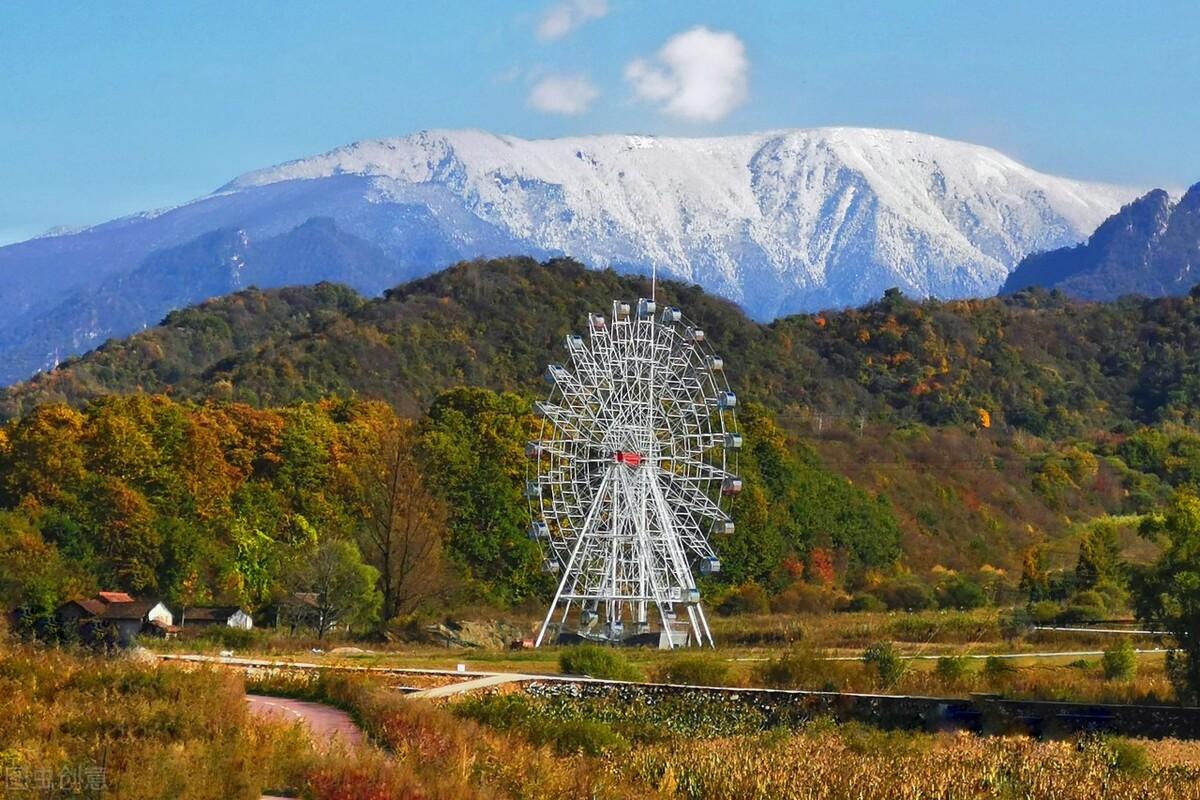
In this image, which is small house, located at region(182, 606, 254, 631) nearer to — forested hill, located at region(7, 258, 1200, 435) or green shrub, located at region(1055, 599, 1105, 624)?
green shrub, located at region(1055, 599, 1105, 624)

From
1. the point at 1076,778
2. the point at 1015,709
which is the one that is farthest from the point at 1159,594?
the point at 1076,778

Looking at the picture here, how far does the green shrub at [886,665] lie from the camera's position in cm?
3906

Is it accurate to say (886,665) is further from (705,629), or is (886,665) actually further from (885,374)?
(885,374)

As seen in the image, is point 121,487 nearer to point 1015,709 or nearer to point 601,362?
point 601,362

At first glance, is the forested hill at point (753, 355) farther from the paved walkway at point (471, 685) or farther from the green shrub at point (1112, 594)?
the paved walkway at point (471, 685)

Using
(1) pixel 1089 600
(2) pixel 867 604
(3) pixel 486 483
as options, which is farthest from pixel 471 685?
(3) pixel 486 483

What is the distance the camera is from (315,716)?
27.0 m

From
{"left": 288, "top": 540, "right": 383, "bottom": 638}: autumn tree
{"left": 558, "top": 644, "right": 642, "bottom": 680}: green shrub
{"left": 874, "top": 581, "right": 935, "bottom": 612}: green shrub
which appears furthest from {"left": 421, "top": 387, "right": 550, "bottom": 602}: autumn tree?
{"left": 558, "top": 644, "right": 642, "bottom": 680}: green shrub

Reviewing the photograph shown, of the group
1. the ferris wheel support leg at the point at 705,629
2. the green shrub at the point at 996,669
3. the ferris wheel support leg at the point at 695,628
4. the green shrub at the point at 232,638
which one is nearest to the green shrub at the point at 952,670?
the green shrub at the point at 996,669

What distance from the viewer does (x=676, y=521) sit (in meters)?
60.0

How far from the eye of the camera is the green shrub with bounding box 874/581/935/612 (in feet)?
230

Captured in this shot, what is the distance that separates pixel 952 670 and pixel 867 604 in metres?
29.3

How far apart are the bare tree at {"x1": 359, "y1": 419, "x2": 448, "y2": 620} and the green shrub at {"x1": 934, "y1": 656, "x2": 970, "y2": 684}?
26.8 meters

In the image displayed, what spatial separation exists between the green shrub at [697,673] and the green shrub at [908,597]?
98.0 feet
